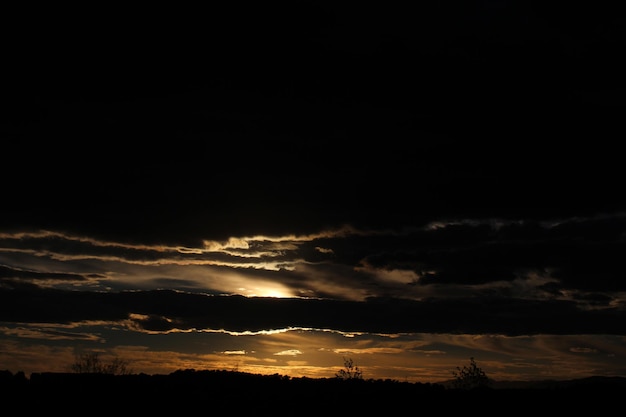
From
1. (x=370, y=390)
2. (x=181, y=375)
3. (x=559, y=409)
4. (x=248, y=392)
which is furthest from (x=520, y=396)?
(x=181, y=375)

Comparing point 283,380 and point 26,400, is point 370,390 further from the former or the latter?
point 26,400

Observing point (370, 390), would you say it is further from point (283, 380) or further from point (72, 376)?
point (72, 376)

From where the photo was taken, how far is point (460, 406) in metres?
25.1

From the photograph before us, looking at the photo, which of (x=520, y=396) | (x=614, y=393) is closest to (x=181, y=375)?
(x=520, y=396)

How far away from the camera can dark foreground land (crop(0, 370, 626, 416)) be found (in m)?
24.8

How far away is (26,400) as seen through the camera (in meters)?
25.0

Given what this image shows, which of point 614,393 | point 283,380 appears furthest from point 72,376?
point 614,393

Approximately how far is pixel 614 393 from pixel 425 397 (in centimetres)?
681

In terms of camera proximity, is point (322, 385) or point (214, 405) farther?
point (322, 385)

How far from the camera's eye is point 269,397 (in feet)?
82.9

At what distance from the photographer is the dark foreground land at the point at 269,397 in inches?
975

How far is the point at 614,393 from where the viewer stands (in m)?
26.0

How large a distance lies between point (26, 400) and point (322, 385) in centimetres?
1021

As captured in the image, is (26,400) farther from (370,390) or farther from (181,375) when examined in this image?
(370,390)
